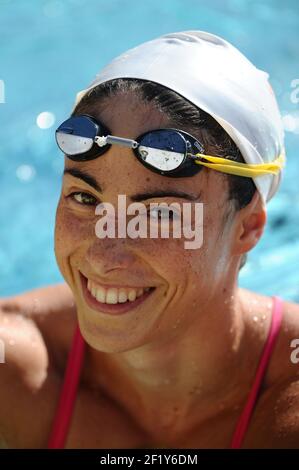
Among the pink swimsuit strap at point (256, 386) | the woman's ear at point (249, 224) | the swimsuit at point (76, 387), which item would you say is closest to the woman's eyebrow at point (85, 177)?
the woman's ear at point (249, 224)

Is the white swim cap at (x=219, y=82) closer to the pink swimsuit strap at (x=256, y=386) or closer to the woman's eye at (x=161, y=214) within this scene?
the woman's eye at (x=161, y=214)

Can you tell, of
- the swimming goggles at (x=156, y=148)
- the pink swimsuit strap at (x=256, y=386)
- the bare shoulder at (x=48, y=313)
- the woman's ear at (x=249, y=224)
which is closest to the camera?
the swimming goggles at (x=156, y=148)

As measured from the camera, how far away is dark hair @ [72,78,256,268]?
2.63 metres

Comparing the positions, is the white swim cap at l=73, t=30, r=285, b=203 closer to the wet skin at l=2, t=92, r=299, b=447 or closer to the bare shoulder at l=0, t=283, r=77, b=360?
the wet skin at l=2, t=92, r=299, b=447

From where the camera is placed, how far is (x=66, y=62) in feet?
23.6

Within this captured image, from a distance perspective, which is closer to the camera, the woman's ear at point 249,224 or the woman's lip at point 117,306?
the woman's lip at point 117,306

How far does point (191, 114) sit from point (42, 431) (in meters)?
1.31

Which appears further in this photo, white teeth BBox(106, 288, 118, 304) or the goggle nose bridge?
white teeth BBox(106, 288, 118, 304)

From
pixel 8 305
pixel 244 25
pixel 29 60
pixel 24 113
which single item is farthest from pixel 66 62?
pixel 8 305

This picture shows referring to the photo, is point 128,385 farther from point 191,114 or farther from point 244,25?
point 244,25

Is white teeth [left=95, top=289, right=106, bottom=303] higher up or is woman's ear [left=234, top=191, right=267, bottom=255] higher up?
woman's ear [left=234, top=191, right=267, bottom=255]

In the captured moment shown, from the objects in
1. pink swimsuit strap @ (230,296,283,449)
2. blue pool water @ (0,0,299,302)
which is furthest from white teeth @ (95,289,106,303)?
blue pool water @ (0,0,299,302)

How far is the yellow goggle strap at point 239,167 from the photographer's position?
8.69ft

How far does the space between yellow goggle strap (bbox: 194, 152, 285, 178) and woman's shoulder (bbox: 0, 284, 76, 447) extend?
100 cm
